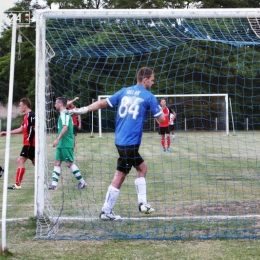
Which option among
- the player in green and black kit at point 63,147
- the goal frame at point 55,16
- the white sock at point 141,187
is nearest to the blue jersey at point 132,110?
the white sock at point 141,187

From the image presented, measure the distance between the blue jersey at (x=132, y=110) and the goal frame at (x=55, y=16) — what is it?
38.9 inches

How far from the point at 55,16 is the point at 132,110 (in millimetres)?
1644

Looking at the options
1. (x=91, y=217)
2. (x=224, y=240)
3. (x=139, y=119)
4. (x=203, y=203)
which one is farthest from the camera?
(x=203, y=203)

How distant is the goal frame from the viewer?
755cm

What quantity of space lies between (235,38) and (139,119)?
3.27 m

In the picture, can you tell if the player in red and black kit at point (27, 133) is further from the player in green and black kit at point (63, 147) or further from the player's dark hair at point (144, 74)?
the player's dark hair at point (144, 74)

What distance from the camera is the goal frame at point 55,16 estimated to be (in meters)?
7.55

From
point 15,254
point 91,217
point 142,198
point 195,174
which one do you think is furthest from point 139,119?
point 195,174

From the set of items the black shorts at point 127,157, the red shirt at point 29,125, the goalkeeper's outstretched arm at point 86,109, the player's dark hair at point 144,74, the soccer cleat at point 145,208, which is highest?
the player's dark hair at point 144,74

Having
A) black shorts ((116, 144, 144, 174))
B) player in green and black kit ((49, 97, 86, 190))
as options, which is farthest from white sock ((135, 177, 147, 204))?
player in green and black kit ((49, 97, 86, 190))

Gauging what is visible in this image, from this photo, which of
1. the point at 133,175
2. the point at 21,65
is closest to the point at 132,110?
the point at 133,175

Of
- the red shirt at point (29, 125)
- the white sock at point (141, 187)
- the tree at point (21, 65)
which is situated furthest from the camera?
the tree at point (21, 65)

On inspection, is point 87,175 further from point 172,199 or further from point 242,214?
point 242,214

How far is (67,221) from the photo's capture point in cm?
767
